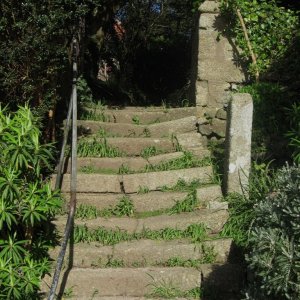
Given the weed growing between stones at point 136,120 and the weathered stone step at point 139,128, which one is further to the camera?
the weed growing between stones at point 136,120

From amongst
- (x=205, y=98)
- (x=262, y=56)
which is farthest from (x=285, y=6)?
(x=205, y=98)

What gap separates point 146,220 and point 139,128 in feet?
6.01

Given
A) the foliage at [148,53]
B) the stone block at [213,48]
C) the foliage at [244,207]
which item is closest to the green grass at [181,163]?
the foliage at [244,207]

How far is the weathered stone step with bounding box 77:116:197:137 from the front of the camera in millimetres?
6934

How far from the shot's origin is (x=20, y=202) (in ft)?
14.5

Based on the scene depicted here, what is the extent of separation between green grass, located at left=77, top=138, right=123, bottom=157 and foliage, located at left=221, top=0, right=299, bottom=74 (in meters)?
2.31

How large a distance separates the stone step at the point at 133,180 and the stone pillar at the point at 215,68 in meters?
1.77

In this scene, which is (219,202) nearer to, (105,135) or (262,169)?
(262,169)

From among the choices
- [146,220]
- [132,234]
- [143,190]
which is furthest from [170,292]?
[143,190]

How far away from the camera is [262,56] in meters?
7.50

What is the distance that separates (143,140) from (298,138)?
7.10 ft

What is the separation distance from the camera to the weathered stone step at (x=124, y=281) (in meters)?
4.81

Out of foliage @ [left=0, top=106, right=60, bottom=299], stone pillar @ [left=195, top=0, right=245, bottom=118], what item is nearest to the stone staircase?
foliage @ [left=0, top=106, right=60, bottom=299]

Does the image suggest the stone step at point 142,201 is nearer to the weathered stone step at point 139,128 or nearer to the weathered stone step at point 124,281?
the weathered stone step at point 124,281
